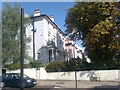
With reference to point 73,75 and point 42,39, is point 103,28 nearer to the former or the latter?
point 73,75

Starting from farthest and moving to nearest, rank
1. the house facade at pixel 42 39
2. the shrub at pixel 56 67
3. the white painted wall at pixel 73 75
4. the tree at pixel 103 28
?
the house facade at pixel 42 39 < the shrub at pixel 56 67 < the white painted wall at pixel 73 75 < the tree at pixel 103 28

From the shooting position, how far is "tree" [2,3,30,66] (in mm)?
21734

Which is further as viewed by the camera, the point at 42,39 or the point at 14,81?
the point at 42,39

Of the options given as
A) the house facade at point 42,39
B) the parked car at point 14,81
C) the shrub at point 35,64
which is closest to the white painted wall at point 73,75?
the shrub at point 35,64

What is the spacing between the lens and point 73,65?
69.3 feet

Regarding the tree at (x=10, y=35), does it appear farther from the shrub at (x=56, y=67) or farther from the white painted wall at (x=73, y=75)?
the shrub at (x=56, y=67)

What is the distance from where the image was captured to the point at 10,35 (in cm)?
2239

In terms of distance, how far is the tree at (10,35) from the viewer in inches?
856

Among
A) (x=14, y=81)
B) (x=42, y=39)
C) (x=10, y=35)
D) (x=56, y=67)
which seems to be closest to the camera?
(x=14, y=81)

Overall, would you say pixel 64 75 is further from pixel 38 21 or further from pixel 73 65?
pixel 38 21

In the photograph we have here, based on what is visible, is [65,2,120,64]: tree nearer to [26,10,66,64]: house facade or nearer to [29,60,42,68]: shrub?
[29,60,42,68]: shrub

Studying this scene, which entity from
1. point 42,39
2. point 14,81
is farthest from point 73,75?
point 42,39

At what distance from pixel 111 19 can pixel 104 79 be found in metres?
13.0

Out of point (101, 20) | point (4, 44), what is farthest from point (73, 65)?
point (101, 20)
